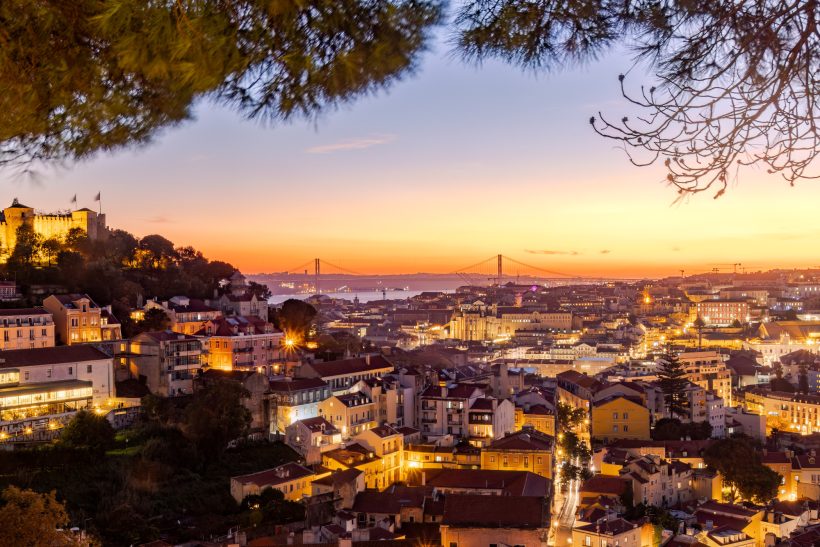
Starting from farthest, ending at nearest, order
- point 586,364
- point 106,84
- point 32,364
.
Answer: point 586,364
point 32,364
point 106,84

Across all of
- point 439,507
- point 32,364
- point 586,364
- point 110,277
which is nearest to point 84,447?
point 32,364

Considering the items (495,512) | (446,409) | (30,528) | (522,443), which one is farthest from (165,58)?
(446,409)

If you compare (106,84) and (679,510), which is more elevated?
(106,84)

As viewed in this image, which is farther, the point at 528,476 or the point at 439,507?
the point at 528,476

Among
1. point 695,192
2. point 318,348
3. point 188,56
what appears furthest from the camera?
point 318,348

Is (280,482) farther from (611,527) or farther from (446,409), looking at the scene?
(446,409)

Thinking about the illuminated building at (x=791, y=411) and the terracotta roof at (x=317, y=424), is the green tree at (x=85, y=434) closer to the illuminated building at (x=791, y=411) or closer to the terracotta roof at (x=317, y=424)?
the terracotta roof at (x=317, y=424)

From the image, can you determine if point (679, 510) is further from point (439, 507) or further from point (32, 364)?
point (32, 364)

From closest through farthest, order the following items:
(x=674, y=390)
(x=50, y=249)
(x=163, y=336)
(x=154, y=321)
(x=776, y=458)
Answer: (x=163, y=336) < (x=776, y=458) < (x=154, y=321) < (x=50, y=249) < (x=674, y=390)
